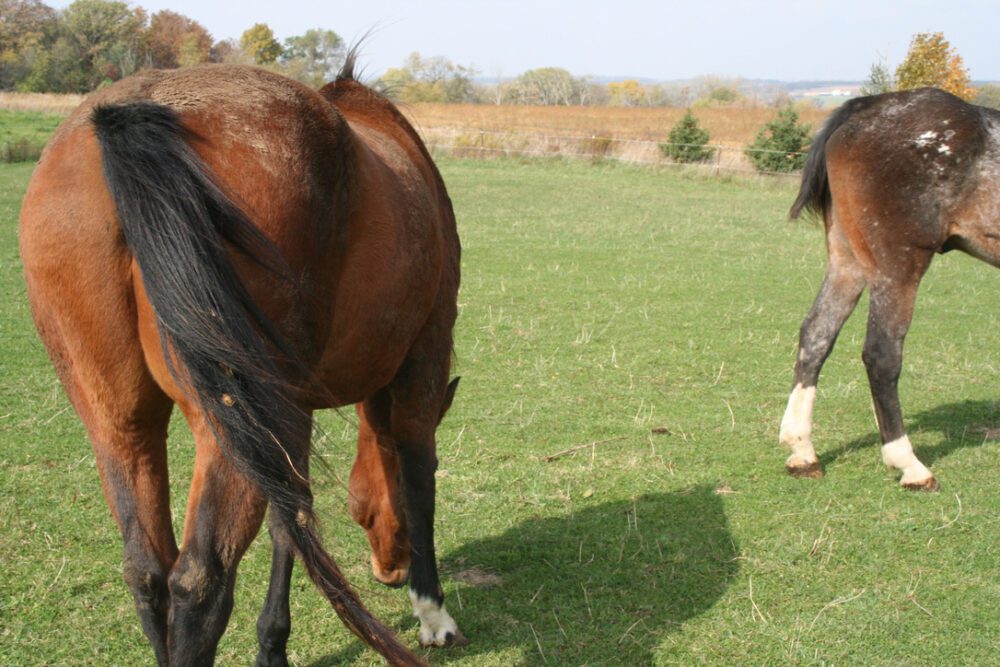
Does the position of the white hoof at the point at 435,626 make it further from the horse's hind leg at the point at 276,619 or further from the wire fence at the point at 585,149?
the wire fence at the point at 585,149

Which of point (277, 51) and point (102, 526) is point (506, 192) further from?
point (277, 51)

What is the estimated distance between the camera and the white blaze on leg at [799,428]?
5.39 metres

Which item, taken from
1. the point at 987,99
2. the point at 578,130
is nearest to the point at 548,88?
the point at 578,130

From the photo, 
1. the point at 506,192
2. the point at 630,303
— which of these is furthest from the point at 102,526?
the point at 506,192

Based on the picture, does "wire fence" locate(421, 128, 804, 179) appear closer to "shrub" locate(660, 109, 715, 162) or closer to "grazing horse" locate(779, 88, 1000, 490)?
"shrub" locate(660, 109, 715, 162)

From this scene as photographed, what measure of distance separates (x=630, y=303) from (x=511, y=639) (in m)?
6.61

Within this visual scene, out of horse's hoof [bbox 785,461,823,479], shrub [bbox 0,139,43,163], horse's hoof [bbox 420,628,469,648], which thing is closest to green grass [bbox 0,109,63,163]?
shrub [bbox 0,139,43,163]

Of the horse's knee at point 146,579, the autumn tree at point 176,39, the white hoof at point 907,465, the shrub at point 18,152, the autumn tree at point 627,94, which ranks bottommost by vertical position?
the autumn tree at point 627,94

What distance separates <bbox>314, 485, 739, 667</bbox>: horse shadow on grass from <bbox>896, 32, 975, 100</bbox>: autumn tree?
32.6 metres

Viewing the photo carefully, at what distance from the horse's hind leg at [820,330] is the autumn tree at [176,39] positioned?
1768 centimetres

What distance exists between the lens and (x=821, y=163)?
5.73 metres

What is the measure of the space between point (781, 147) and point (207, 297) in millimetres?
25617

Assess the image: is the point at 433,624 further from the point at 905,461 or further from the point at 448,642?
the point at 905,461

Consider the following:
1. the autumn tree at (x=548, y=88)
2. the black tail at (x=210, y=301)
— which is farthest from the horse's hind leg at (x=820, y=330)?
the autumn tree at (x=548, y=88)
